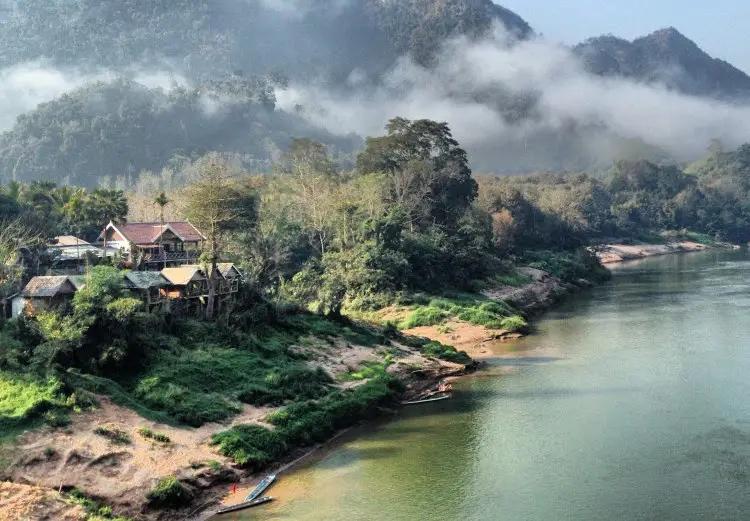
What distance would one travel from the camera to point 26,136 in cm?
15475

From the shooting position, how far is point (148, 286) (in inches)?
1555

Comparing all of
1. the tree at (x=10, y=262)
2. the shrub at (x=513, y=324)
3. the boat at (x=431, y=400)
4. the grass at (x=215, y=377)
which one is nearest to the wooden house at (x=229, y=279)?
the grass at (x=215, y=377)

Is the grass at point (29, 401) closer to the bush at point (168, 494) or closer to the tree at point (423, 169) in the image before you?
the bush at point (168, 494)

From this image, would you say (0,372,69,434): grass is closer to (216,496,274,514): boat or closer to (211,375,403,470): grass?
(211,375,403,470): grass

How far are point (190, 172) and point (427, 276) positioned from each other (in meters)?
A: 74.7

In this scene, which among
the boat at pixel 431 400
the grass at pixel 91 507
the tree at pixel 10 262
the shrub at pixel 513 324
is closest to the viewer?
the grass at pixel 91 507

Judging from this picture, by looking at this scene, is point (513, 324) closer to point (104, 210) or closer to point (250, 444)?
point (250, 444)

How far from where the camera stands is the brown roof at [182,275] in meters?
41.3

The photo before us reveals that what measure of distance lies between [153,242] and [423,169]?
3552 cm

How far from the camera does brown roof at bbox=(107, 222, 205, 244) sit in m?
51.1

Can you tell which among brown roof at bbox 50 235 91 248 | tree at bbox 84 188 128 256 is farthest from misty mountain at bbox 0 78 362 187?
brown roof at bbox 50 235 91 248

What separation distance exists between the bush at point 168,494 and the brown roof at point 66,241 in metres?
28.1

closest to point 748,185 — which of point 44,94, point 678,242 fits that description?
point 678,242

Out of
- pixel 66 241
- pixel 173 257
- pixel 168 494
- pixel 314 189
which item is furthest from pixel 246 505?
pixel 314 189
